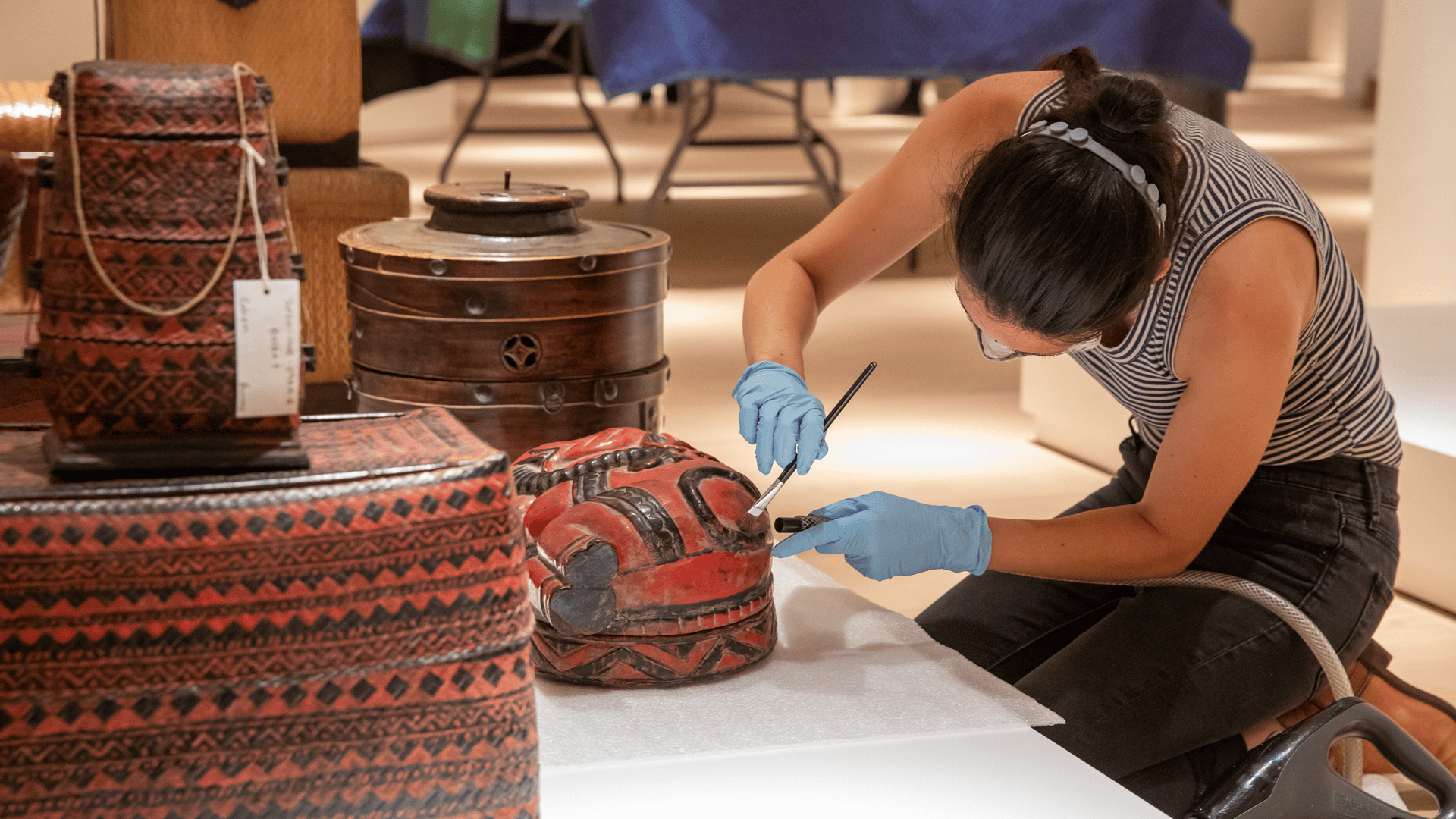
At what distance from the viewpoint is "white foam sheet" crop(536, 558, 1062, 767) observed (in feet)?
3.88

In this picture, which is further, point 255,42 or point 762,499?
point 255,42

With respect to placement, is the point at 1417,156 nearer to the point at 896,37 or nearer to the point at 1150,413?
the point at 896,37

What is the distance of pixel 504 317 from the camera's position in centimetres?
177

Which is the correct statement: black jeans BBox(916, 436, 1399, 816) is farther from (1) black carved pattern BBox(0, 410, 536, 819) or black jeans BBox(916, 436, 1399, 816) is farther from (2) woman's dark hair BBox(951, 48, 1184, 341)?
(1) black carved pattern BBox(0, 410, 536, 819)

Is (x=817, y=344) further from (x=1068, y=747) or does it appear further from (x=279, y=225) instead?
(x=279, y=225)

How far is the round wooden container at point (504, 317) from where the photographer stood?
177 centimetres

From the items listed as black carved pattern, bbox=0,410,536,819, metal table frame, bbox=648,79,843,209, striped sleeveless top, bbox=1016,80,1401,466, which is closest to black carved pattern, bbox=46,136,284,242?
black carved pattern, bbox=0,410,536,819

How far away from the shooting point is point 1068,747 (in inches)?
55.7

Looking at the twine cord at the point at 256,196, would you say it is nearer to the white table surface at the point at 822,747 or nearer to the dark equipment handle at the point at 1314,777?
the white table surface at the point at 822,747

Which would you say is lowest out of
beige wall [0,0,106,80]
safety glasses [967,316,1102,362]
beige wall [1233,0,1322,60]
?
safety glasses [967,316,1102,362]

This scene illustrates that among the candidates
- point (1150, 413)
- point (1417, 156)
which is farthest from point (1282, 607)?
point (1417, 156)

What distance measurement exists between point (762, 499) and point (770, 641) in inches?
6.1

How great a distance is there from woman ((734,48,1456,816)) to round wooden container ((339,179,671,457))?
0.24 metres

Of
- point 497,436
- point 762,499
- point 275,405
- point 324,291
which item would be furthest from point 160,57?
point 275,405
